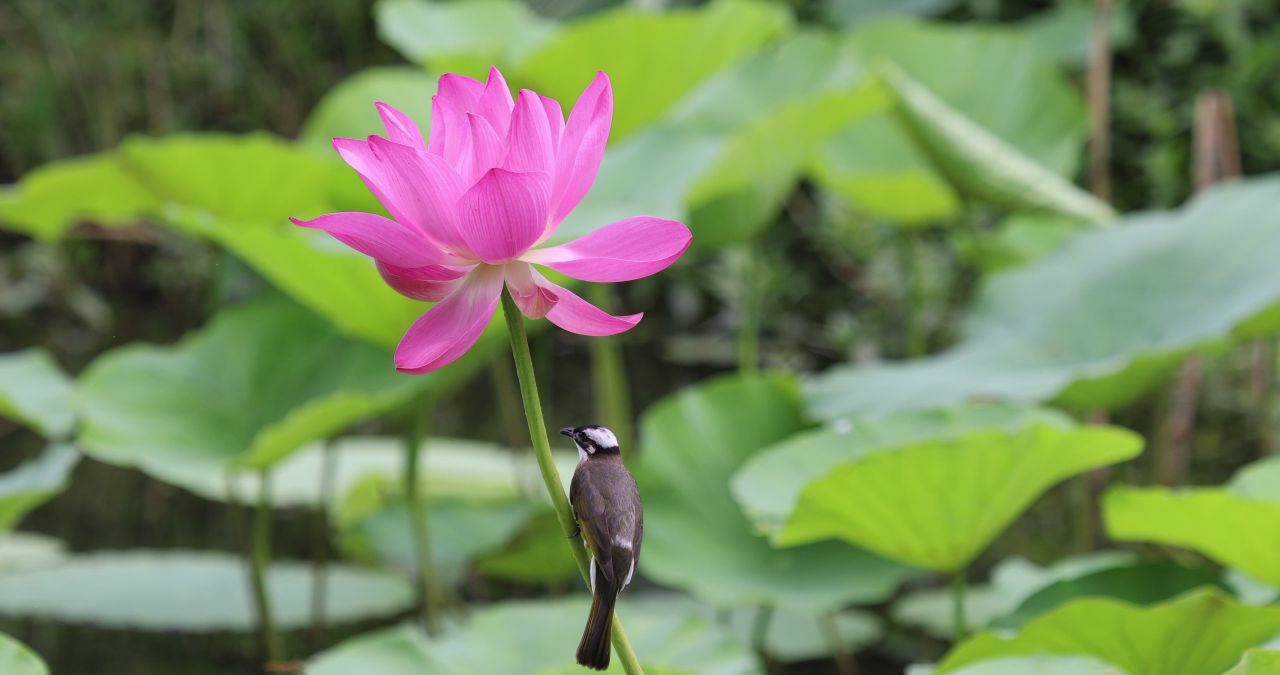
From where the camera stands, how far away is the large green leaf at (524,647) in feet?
2.41

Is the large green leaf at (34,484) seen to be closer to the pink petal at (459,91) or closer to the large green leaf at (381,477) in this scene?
the large green leaf at (381,477)

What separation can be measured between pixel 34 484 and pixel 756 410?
2.02 feet

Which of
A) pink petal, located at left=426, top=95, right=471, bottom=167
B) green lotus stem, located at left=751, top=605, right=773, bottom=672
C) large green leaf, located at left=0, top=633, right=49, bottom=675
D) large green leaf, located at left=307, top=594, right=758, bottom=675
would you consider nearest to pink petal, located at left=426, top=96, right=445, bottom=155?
pink petal, located at left=426, top=95, right=471, bottom=167

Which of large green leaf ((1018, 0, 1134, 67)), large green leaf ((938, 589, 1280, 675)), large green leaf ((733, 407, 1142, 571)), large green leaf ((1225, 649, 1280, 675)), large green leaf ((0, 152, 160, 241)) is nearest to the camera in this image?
large green leaf ((1225, 649, 1280, 675))

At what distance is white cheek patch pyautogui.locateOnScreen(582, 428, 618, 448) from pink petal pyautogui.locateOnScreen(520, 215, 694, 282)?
0.18 feet

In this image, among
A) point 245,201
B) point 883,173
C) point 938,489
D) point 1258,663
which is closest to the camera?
point 1258,663

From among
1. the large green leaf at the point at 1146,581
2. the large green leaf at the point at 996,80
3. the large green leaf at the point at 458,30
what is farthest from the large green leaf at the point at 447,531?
the large green leaf at the point at 996,80

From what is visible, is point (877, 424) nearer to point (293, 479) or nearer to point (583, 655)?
point (583, 655)

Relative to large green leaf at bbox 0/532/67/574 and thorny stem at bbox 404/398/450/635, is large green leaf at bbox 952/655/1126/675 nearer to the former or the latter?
thorny stem at bbox 404/398/450/635

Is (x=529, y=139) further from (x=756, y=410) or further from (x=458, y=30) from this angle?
(x=458, y=30)

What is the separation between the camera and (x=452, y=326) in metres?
0.32

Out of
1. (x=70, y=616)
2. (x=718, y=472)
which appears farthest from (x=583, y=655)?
(x=70, y=616)

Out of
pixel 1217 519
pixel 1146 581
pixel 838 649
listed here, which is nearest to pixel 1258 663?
pixel 1217 519

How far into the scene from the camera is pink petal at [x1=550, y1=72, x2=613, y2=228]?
1.07ft
